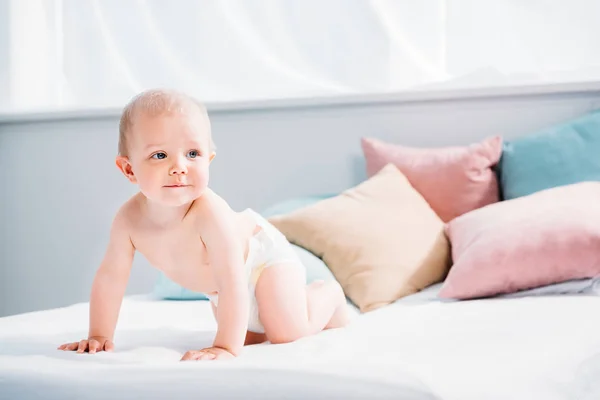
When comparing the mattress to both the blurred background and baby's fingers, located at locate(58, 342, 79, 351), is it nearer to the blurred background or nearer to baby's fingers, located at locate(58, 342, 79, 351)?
baby's fingers, located at locate(58, 342, 79, 351)

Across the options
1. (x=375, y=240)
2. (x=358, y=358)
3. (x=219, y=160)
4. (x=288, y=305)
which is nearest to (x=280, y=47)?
(x=219, y=160)

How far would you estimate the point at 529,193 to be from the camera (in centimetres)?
240

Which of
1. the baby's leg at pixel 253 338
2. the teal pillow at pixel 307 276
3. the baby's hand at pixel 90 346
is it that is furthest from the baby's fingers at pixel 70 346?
the teal pillow at pixel 307 276

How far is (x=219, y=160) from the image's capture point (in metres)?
2.93

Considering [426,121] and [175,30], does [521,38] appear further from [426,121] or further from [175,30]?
[175,30]

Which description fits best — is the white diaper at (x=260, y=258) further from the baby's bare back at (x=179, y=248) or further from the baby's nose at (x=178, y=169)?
the baby's nose at (x=178, y=169)

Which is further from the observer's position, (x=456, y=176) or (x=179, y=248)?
(x=456, y=176)

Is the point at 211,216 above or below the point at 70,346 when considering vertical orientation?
above

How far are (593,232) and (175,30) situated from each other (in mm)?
1866

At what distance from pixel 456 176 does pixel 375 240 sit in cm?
45

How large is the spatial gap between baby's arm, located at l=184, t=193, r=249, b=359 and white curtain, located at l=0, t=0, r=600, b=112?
150cm

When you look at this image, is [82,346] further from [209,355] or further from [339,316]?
[339,316]

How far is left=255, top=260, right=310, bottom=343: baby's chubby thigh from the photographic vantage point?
149 cm

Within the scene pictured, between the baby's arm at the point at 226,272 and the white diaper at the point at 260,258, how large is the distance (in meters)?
0.17
